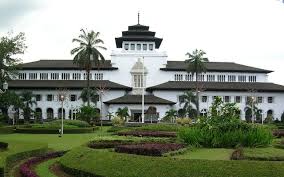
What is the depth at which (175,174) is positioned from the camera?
13.9m

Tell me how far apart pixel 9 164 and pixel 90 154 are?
369 cm

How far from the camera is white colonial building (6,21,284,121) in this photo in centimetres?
7981

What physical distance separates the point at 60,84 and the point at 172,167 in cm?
6691

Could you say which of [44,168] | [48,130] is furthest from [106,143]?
[48,130]

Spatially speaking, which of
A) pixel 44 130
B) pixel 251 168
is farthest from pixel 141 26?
pixel 251 168

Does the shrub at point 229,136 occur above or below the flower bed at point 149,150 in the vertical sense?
above

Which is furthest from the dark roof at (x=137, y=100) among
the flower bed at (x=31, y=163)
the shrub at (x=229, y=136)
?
the shrub at (x=229, y=136)

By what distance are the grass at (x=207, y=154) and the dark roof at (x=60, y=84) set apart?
201ft

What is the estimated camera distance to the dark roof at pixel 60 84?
7888 cm

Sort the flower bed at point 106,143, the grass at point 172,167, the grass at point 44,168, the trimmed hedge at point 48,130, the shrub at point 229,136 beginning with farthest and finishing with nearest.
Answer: the trimmed hedge at point 48,130 → the flower bed at point 106,143 → the shrub at point 229,136 → the grass at point 44,168 → the grass at point 172,167

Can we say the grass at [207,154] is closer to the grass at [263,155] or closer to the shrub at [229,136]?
the grass at [263,155]

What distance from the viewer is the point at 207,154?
670 inches

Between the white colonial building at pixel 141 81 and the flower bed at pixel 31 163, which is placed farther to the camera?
the white colonial building at pixel 141 81

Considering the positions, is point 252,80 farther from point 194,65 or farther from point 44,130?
point 44,130
